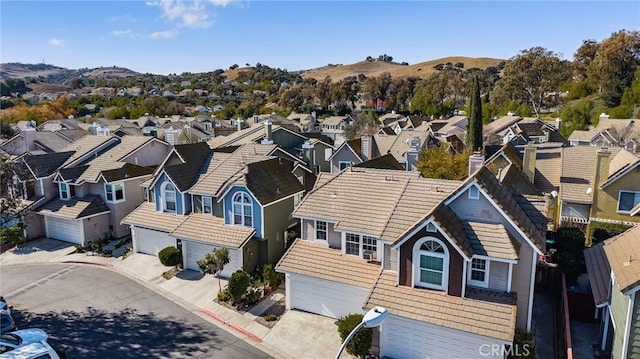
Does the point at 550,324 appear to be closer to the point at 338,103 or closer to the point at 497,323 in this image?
the point at 497,323

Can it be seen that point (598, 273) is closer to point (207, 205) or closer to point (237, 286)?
point (237, 286)

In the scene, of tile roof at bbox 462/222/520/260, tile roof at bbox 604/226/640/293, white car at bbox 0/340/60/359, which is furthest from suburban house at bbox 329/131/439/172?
white car at bbox 0/340/60/359

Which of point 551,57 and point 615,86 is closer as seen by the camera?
point 615,86

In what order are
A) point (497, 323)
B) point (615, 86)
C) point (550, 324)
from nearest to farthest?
point (497, 323) → point (550, 324) → point (615, 86)

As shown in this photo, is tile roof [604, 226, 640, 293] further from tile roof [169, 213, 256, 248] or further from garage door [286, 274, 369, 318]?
tile roof [169, 213, 256, 248]

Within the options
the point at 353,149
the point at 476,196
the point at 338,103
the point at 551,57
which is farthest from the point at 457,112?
the point at 476,196

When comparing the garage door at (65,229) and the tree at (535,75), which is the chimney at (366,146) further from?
the tree at (535,75)
